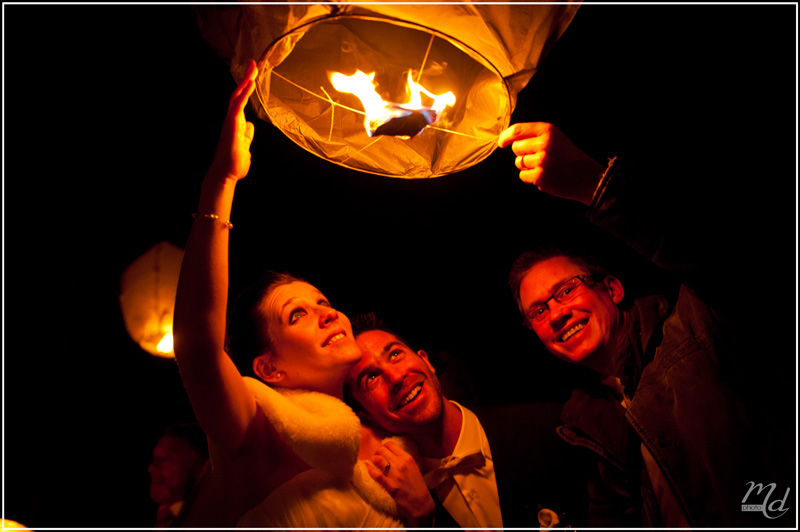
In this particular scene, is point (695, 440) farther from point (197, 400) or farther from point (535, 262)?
point (197, 400)

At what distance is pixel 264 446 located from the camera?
4.94 ft

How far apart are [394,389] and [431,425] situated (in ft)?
0.62

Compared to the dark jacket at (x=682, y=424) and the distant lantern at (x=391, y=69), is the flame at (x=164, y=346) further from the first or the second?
the dark jacket at (x=682, y=424)

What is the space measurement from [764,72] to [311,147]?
6.34 ft

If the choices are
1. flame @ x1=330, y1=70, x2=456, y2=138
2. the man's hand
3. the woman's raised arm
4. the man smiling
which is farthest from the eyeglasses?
the woman's raised arm

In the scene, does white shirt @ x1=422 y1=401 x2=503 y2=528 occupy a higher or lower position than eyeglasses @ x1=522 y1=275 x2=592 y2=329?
lower

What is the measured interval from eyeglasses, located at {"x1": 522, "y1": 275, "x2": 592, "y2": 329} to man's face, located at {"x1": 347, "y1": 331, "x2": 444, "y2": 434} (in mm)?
576

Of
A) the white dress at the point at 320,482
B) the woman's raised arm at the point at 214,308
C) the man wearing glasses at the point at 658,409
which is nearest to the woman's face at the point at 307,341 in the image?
the white dress at the point at 320,482

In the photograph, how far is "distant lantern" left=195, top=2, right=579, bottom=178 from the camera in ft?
3.72

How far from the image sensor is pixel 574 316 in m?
2.13

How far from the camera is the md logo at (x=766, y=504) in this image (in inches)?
55.2

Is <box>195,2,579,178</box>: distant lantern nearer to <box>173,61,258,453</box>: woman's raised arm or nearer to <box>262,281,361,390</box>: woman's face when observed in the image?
<box>173,61,258,453</box>: woman's raised arm

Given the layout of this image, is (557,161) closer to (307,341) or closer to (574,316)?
(574,316)

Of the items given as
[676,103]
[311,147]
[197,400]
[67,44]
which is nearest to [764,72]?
[676,103]
